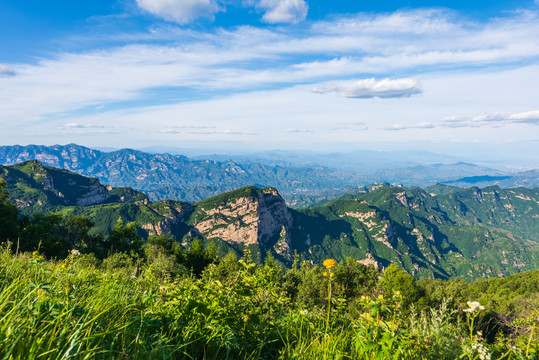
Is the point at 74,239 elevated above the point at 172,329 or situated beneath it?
situated beneath

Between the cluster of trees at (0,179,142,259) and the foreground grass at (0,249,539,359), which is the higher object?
the foreground grass at (0,249,539,359)

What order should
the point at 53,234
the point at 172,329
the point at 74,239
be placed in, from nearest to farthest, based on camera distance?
1. the point at 172,329
2. the point at 53,234
3. the point at 74,239

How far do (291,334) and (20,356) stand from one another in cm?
275

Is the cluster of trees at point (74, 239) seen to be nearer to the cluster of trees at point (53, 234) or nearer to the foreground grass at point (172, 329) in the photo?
the cluster of trees at point (53, 234)

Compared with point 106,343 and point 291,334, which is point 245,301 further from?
point 106,343

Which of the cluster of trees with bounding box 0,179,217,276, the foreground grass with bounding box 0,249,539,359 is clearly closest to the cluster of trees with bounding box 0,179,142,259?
the cluster of trees with bounding box 0,179,217,276

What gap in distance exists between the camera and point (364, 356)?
2.65 meters

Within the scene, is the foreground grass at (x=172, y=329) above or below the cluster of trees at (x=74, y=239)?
above

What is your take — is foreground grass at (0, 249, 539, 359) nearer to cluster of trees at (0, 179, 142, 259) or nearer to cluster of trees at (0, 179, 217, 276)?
cluster of trees at (0, 179, 217, 276)

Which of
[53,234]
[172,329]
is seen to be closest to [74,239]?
[53,234]

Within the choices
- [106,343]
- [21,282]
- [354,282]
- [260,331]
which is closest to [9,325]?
[106,343]

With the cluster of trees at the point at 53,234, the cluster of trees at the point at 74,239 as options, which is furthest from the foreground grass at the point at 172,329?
the cluster of trees at the point at 53,234

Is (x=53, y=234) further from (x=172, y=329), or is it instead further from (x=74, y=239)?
(x=172, y=329)

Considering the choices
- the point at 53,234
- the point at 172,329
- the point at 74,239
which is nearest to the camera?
the point at 172,329
